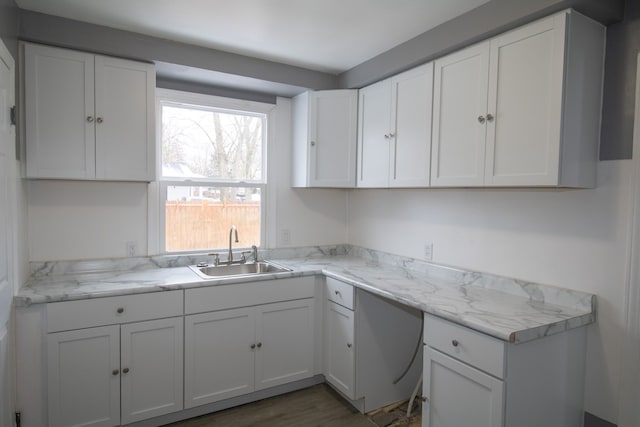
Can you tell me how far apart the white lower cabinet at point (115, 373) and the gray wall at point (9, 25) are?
1481 millimetres

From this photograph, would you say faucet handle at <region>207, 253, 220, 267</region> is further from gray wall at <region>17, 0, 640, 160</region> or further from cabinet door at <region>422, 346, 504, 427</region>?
cabinet door at <region>422, 346, 504, 427</region>

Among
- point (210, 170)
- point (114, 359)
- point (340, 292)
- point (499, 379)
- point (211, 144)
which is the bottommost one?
point (114, 359)

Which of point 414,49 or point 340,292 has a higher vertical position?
point 414,49

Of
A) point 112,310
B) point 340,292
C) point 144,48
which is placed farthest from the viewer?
point 340,292

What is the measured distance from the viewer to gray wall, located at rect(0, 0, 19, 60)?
1772 mm

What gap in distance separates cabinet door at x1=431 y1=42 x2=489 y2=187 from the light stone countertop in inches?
24.9

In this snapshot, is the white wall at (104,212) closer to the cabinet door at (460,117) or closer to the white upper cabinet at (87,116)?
the white upper cabinet at (87,116)

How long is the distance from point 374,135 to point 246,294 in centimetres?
144

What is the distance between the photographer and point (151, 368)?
2281 millimetres

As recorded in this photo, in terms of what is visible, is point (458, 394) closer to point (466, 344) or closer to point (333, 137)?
point (466, 344)

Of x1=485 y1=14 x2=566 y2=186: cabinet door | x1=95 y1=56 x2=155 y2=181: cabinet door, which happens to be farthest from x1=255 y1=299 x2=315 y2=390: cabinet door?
x1=485 y1=14 x2=566 y2=186: cabinet door

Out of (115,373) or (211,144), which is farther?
(211,144)

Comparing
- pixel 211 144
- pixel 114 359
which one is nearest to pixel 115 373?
pixel 114 359

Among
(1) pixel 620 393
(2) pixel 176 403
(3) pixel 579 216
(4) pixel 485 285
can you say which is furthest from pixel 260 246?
(1) pixel 620 393
